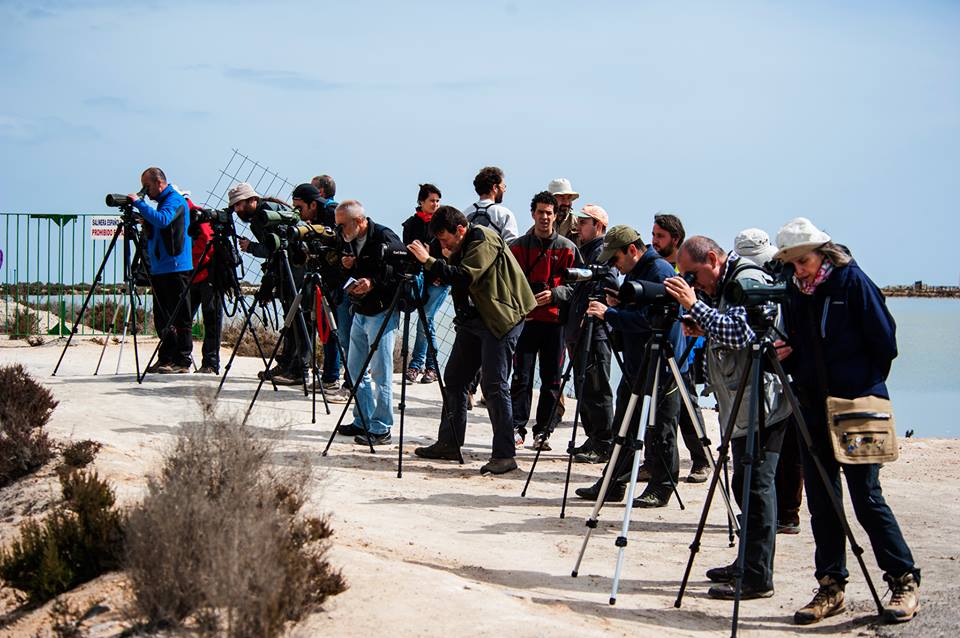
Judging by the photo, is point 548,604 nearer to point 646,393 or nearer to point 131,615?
point 646,393

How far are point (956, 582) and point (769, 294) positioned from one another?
225 cm

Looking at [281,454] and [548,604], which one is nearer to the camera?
[548,604]

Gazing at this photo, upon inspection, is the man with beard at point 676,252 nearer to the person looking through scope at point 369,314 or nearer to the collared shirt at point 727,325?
the person looking through scope at point 369,314

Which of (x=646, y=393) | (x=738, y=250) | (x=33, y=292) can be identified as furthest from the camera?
(x=33, y=292)

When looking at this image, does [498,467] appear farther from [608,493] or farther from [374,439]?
[374,439]

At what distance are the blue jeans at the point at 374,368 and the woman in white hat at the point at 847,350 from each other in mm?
4284

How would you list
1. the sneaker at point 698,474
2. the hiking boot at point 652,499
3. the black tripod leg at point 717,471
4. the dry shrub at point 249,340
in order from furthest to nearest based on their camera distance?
the dry shrub at point 249,340
the sneaker at point 698,474
the hiking boot at point 652,499
the black tripod leg at point 717,471

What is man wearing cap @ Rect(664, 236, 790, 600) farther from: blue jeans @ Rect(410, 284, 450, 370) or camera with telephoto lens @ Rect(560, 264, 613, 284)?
blue jeans @ Rect(410, 284, 450, 370)

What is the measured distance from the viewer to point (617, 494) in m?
8.44

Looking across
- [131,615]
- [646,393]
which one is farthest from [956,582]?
[131,615]

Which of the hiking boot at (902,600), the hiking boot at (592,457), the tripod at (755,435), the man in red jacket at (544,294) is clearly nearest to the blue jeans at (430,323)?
the man in red jacket at (544,294)

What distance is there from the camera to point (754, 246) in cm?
762

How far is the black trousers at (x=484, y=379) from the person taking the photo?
8.98 meters

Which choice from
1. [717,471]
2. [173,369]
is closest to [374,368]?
[173,369]
